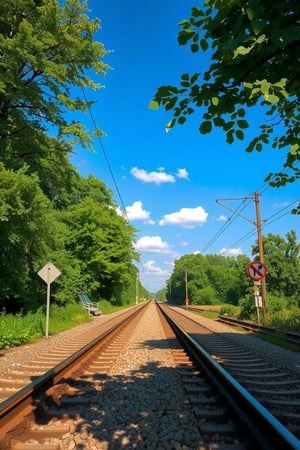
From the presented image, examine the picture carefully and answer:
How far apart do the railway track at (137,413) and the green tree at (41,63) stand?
39.2 ft

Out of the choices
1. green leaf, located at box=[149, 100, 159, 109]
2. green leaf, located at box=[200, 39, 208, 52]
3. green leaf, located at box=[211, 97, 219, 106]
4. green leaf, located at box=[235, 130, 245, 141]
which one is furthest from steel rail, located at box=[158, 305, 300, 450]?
green leaf, located at box=[200, 39, 208, 52]

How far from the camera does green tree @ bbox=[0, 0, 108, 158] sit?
→ 1464cm

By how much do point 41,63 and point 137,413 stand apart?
46.2 feet

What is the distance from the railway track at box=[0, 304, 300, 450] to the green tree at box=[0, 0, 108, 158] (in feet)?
39.2

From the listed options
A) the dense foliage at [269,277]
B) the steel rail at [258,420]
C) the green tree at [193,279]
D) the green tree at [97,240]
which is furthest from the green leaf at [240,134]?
the green tree at [193,279]

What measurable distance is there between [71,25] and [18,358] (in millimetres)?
14315

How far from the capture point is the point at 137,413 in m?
4.98

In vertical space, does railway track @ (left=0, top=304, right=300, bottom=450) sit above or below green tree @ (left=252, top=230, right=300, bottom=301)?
below

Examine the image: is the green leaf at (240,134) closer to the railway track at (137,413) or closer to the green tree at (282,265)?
the railway track at (137,413)

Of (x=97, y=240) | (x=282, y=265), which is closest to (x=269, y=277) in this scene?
(x=282, y=265)

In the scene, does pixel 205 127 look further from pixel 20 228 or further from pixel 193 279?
pixel 193 279

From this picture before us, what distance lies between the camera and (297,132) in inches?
200

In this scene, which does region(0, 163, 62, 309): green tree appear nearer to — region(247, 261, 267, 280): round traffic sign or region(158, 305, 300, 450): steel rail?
region(247, 261, 267, 280): round traffic sign

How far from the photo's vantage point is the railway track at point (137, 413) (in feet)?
12.8
